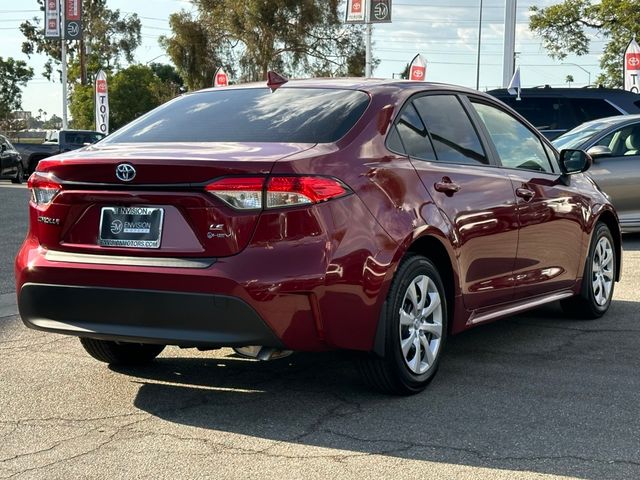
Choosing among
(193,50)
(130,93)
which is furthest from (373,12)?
(130,93)

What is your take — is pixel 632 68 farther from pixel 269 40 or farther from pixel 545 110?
pixel 269 40

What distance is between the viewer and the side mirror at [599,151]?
10977 millimetres

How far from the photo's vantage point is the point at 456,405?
16.4 feet

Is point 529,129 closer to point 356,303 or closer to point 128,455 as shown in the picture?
point 356,303

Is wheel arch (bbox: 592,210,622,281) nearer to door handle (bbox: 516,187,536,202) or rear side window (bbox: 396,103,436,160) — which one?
door handle (bbox: 516,187,536,202)

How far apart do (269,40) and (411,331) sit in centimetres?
5079

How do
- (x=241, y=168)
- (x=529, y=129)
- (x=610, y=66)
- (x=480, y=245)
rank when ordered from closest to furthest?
(x=241, y=168) < (x=480, y=245) < (x=529, y=129) < (x=610, y=66)

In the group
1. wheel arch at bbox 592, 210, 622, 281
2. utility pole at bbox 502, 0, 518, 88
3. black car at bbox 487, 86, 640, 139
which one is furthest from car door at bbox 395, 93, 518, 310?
utility pole at bbox 502, 0, 518, 88

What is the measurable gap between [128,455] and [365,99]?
2.18m

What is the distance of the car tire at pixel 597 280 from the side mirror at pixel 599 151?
3470 mm

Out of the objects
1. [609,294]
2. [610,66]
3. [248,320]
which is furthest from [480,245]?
[610,66]

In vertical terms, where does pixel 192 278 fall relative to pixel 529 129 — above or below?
below

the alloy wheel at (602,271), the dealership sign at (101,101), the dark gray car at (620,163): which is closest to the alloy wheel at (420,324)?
the alloy wheel at (602,271)

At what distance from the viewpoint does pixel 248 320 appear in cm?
449
